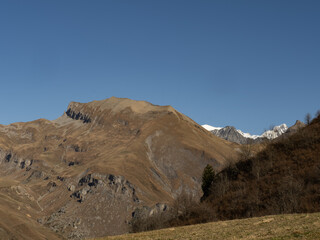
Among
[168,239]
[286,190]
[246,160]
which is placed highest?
[246,160]

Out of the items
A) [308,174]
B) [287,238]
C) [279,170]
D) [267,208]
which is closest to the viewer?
[287,238]

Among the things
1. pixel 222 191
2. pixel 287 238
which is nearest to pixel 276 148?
pixel 222 191

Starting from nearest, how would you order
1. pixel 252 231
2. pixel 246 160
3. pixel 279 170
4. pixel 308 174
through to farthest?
pixel 252 231, pixel 308 174, pixel 279 170, pixel 246 160

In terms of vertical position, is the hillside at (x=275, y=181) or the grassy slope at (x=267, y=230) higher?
the hillside at (x=275, y=181)

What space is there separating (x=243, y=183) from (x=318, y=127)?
89.5 feet

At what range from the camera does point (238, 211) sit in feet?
303

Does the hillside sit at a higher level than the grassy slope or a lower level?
higher

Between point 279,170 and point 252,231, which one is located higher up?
point 279,170

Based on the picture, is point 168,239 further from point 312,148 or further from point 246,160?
point 246,160

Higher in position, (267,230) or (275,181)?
(275,181)

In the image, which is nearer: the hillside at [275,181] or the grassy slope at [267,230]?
the grassy slope at [267,230]

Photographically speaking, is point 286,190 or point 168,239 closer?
point 168,239

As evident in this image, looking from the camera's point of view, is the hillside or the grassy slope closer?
the grassy slope

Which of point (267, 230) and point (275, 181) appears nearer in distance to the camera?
point (267, 230)
